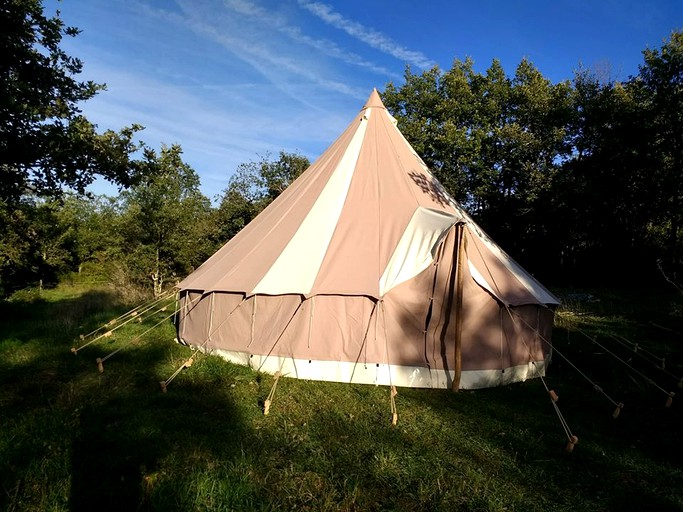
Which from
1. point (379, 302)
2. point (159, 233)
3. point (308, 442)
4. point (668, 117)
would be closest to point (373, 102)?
point (379, 302)

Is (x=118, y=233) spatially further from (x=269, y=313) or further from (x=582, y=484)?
(x=582, y=484)

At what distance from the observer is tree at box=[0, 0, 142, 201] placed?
682 cm

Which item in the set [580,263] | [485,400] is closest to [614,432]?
[485,400]

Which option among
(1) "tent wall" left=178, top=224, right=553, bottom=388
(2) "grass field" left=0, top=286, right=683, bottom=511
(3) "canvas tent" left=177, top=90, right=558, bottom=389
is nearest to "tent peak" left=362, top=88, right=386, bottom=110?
(3) "canvas tent" left=177, top=90, right=558, bottom=389

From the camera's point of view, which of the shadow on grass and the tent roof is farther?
the tent roof

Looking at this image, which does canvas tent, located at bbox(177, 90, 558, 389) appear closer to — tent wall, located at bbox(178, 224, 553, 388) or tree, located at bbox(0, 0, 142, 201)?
tent wall, located at bbox(178, 224, 553, 388)

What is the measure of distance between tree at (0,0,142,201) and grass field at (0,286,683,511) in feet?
10.4

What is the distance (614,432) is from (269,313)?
14.2ft

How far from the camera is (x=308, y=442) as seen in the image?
12.8ft

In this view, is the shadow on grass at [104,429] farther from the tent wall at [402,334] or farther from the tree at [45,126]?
the tree at [45,126]

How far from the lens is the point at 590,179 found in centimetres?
1939

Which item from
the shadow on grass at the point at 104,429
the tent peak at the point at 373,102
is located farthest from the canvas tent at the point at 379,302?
the tent peak at the point at 373,102

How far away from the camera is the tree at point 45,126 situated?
22.4 ft

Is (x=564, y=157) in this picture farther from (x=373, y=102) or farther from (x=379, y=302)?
(x=379, y=302)
